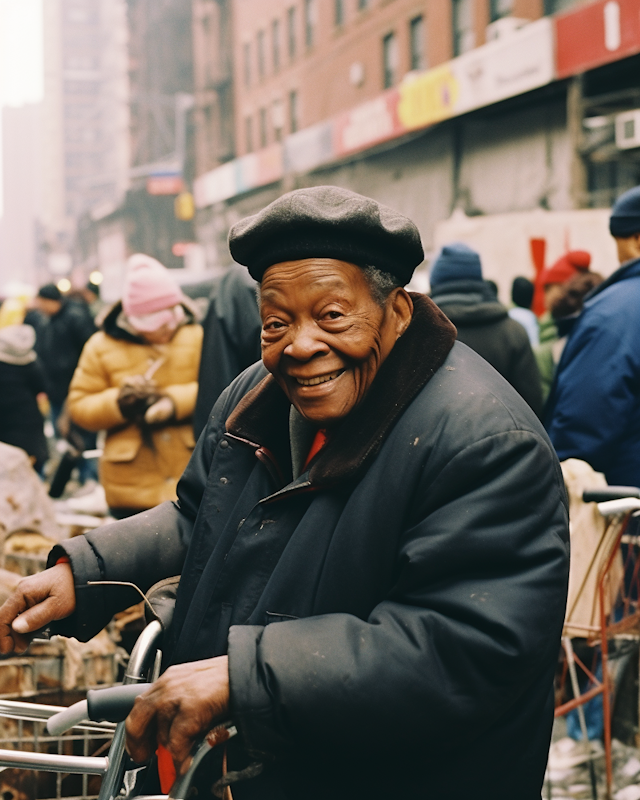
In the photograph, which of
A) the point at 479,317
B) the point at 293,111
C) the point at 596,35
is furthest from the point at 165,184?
the point at 479,317

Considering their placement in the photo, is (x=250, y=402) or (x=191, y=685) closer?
(x=191, y=685)

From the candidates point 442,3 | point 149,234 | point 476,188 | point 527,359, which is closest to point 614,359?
point 527,359

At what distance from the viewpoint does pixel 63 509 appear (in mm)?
9227

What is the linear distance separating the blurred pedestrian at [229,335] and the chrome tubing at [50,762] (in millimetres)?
2982

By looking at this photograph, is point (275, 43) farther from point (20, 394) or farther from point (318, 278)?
point (318, 278)

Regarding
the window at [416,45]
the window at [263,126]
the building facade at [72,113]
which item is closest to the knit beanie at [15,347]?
A: the window at [416,45]

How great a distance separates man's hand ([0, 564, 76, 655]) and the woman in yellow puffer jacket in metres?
3.26

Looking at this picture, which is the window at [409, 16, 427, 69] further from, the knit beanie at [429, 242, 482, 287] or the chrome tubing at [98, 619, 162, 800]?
the chrome tubing at [98, 619, 162, 800]

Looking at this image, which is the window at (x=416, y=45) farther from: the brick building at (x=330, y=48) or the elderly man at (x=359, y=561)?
the elderly man at (x=359, y=561)

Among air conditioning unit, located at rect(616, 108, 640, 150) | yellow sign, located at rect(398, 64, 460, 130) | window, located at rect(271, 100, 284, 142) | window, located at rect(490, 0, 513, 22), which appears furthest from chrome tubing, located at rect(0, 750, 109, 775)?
window, located at rect(271, 100, 284, 142)

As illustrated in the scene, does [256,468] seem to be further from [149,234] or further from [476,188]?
[149,234]

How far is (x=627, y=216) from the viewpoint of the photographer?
4.59 metres

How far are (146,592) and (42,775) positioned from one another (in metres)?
0.98

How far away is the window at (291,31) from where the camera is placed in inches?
1379
